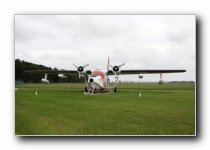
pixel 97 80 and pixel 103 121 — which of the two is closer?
pixel 103 121

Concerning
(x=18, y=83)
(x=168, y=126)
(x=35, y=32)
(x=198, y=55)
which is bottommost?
(x=168, y=126)

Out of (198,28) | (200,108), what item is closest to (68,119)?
(200,108)

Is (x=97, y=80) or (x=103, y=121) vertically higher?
(x=97, y=80)

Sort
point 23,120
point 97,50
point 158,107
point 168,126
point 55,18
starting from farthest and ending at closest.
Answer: point 158,107
point 97,50
point 55,18
point 23,120
point 168,126

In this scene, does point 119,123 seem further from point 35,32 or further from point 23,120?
point 35,32

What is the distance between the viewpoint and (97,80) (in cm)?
1483

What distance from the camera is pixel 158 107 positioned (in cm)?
849

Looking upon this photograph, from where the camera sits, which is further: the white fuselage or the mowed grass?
the white fuselage

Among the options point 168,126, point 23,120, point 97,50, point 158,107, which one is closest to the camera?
point 168,126

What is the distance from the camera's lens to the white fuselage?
47.0ft

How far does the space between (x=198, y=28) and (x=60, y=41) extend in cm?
393

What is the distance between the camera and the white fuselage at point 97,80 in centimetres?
1432

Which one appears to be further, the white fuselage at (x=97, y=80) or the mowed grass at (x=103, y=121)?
the white fuselage at (x=97, y=80)

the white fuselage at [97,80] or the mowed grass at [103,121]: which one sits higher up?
the white fuselage at [97,80]
